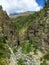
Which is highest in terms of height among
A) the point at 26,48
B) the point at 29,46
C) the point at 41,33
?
the point at 41,33

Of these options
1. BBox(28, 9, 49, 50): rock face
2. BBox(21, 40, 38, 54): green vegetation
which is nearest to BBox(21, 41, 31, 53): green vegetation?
BBox(21, 40, 38, 54): green vegetation

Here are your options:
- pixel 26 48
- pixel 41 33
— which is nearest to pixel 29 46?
pixel 26 48

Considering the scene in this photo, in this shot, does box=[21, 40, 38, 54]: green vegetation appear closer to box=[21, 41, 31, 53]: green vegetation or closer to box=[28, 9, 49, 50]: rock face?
box=[21, 41, 31, 53]: green vegetation

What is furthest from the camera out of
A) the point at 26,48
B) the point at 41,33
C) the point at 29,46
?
the point at 41,33

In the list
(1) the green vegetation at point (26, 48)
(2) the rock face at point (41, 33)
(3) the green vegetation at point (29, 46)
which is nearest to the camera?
(1) the green vegetation at point (26, 48)

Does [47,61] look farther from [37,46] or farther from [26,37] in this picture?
[26,37]

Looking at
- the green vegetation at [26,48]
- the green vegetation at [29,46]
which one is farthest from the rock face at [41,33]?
the green vegetation at [26,48]

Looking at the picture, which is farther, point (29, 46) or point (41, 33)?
point (41, 33)

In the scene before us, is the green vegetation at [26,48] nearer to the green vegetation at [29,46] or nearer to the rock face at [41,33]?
the green vegetation at [29,46]

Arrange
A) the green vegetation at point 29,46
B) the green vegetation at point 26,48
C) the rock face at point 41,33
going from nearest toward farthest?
1. the green vegetation at point 26,48
2. the green vegetation at point 29,46
3. the rock face at point 41,33

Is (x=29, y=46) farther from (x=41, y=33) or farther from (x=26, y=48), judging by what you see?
(x=41, y=33)

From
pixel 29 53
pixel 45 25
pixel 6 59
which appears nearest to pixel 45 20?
pixel 45 25
